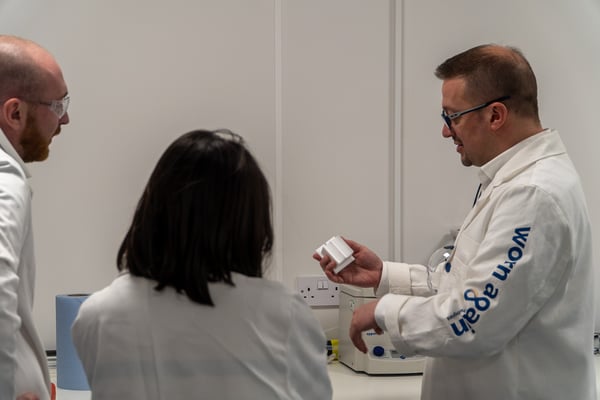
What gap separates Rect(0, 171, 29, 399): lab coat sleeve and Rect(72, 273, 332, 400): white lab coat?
0.19m

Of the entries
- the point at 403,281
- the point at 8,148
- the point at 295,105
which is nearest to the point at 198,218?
the point at 8,148

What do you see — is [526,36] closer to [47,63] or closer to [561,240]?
[561,240]

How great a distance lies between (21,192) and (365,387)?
122cm

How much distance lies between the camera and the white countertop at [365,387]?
2.11 metres

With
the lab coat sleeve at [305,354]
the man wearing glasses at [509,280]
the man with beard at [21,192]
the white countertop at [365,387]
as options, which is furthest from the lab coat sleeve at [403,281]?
the man with beard at [21,192]

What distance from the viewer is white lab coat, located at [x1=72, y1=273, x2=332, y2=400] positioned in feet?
3.80

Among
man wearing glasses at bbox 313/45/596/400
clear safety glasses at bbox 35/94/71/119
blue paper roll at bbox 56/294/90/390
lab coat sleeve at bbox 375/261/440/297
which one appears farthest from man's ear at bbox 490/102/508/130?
blue paper roll at bbox 56/294/90/390

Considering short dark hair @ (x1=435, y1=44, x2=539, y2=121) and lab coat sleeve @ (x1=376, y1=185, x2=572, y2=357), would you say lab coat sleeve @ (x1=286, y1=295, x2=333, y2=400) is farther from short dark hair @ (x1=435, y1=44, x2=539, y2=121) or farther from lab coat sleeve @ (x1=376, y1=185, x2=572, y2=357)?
short dark hair @ (x1=435, y1=44, x2=539, y2=121)

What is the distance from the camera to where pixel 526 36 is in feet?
9.12

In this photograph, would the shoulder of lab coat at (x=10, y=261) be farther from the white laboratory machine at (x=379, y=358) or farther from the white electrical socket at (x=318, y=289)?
the white electrical socket at (x=318, y=289)

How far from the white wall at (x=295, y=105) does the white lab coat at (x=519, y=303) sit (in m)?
0.99

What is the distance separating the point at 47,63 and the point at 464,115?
3.22ft

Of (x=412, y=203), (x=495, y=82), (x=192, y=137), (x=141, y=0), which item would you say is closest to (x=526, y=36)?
(x=412, y=203)

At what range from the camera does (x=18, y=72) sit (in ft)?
5.39
